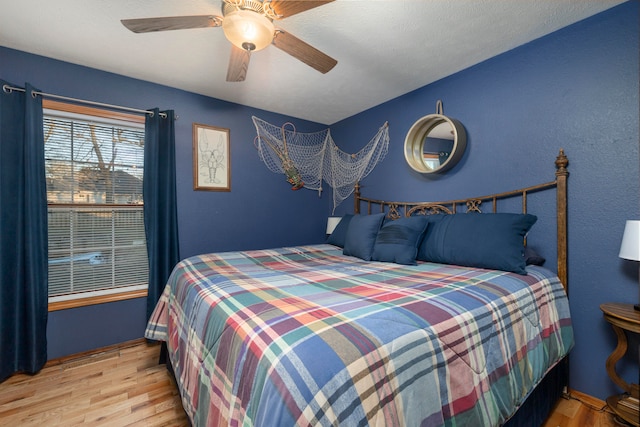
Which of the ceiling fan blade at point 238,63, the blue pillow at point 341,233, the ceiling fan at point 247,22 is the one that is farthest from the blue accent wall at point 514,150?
the ceiling fan at point 247,22

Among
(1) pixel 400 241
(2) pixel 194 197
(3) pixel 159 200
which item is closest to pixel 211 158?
(2) pixel 194 197

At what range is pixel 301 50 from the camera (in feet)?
5.36

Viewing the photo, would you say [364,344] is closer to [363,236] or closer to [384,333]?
[384,333]

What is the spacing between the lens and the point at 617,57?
63.8 inches

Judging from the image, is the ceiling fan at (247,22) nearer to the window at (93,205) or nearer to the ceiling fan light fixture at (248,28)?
the ceiling fan light fixture at (248,28)

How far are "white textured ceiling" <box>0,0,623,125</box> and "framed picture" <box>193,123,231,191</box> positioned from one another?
44 cm

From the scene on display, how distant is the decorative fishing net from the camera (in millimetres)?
3188

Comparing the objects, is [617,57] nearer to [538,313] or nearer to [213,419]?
[538,313]

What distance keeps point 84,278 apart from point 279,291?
7.06 ft

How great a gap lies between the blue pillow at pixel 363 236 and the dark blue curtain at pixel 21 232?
7.87ft

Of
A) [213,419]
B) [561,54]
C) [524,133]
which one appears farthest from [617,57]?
[213,419]

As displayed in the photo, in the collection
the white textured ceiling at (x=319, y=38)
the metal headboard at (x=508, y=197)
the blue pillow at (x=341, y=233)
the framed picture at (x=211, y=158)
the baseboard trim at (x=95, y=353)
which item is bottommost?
the baseboard trim at (x=95, y=353)

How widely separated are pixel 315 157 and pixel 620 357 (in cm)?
308

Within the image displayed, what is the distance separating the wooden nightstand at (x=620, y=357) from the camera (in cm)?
137
